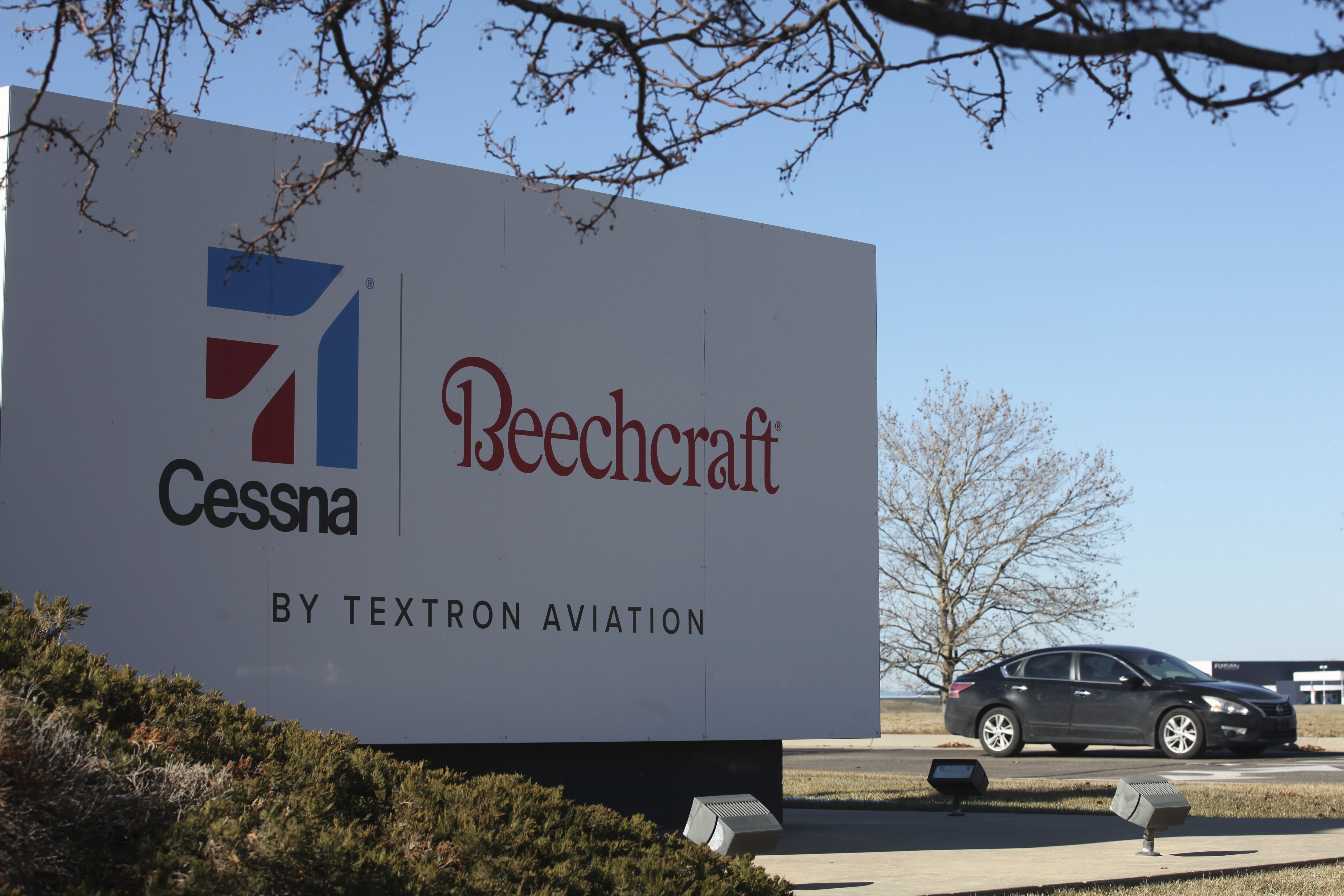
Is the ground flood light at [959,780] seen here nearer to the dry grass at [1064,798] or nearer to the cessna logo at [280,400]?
the dry grass at [1064,798]

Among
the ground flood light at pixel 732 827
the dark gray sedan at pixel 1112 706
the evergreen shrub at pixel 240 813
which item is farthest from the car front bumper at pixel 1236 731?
the evergreen shrub at pixel 240 813

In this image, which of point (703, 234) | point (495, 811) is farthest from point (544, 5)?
point (703, 234)

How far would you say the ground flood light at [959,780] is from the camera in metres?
11.1

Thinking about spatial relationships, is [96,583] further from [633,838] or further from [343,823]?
[633,838]

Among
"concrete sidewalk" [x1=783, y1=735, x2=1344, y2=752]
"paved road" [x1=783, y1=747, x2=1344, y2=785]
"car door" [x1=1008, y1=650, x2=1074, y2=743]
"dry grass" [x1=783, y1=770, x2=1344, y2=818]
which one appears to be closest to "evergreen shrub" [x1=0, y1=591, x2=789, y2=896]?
"dry grass" [x1=783, y1=770, x2=1344, y2=818]

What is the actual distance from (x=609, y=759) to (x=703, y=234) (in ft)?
11.5

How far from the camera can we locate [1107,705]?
17.7 meters

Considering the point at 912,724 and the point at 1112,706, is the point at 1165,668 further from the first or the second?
Answer: the point at 912,724

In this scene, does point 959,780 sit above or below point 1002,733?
above

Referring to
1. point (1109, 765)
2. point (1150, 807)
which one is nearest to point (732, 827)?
point (1150, 807)

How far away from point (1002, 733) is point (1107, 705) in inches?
61.0

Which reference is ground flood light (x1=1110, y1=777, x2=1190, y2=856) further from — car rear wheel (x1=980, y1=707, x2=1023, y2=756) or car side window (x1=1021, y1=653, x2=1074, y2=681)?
car rear wheel (x1=980, y1=707, x2=1023, y2=756)

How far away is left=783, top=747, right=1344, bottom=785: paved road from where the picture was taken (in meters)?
14.9

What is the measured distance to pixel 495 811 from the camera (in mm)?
5301
